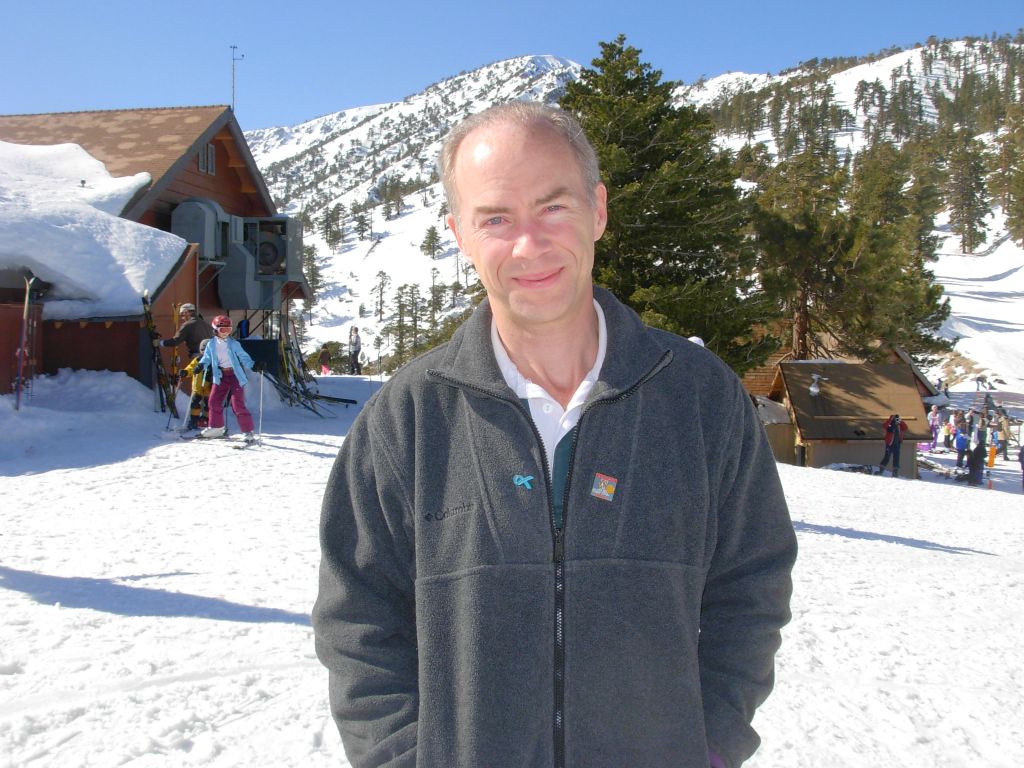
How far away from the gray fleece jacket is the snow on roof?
13.8 meters

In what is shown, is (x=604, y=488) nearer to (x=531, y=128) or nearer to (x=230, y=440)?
(x=531, y=128)

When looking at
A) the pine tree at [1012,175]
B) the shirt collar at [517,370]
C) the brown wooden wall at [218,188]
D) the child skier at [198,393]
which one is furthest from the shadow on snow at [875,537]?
the pine tree at [1012,175]

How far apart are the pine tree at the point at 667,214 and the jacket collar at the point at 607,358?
1737cm

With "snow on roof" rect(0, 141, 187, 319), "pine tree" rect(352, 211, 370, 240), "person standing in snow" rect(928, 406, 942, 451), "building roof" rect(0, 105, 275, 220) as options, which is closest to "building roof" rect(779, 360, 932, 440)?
Answer: "person standing in snow" rect(928, 406, 942, 451)

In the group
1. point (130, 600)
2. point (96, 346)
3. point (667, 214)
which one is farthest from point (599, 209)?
point (667, 214)

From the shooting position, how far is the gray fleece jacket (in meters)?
1.52

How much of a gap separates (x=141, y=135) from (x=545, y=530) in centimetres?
2189

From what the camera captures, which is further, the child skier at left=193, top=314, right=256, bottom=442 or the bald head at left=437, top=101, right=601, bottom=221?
the child skier at left=193, top=314, right=256, bottom=442

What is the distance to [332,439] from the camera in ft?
40.2

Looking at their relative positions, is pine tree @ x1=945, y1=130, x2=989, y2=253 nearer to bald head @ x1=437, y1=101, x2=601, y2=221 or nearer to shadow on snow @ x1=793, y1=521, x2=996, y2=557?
shadow on snow @ x1=793, y1=521, x2=996, y2=557

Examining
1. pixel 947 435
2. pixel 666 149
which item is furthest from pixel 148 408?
pixel 947 435

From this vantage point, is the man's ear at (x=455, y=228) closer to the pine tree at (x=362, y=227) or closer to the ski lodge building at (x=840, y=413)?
the ski lodge building at (x=840, y=413)

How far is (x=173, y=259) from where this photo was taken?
15164 mm

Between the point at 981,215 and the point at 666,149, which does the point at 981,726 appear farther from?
the point at 981,215
